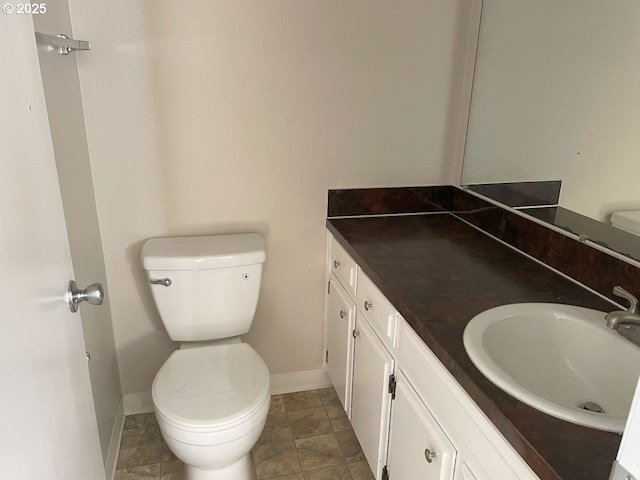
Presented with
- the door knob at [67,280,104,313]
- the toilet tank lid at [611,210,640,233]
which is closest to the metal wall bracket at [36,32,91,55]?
the door knob at [67,280,104,313]

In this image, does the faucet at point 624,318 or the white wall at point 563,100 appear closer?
the faucet at point 624,318

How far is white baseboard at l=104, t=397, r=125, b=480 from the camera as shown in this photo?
185 centimetres

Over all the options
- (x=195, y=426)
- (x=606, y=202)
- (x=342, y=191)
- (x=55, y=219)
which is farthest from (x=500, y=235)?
(x=55, y=219)

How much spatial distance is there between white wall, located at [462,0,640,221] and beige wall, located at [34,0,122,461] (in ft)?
4.75

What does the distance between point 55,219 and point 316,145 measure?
116 centimetres

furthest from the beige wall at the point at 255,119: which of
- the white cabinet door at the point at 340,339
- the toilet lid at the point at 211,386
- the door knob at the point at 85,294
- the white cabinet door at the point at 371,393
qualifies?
the door knob at the point at 85,294

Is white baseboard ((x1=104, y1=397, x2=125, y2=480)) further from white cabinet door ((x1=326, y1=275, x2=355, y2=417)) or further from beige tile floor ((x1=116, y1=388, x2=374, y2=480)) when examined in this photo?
white cabinet door ((x1=326, y1=275, x2=355, y2=417))

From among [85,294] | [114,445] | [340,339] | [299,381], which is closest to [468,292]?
[340,339]

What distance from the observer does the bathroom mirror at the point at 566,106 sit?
4.52ft

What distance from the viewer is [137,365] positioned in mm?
2143

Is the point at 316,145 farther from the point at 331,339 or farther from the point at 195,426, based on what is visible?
the point at 195,426

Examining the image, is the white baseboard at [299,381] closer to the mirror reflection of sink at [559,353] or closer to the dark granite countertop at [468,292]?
the dark granite countertop at [468,292]

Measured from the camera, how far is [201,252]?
1852 mm

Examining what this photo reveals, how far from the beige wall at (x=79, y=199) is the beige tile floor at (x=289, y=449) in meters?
0.15
